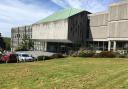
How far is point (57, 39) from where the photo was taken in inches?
2857

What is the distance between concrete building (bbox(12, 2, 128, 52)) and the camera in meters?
59.3

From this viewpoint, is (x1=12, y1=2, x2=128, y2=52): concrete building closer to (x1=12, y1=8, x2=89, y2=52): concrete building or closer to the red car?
(x1=12, y1=8, x2=89, y2=52): concrete building

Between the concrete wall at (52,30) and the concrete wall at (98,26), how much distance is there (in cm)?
662

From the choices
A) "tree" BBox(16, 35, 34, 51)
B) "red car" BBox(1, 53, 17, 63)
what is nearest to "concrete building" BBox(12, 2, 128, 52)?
"tree" BBox(16, 35, 34, 51)

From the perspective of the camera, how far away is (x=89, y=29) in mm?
71062

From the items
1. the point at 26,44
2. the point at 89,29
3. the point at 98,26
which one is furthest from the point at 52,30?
the point at 26,44

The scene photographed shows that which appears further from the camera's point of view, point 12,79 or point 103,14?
point 103,14

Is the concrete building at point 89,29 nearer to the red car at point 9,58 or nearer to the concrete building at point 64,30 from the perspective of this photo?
the concrete building at point 64,30

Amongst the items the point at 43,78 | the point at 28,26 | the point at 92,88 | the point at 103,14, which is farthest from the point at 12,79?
the point at 28,26

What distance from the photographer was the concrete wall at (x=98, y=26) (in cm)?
6525

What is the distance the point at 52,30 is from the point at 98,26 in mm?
12791

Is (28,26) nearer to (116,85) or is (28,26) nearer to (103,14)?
(103,14)

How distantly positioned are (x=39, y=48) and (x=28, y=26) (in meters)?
12.6

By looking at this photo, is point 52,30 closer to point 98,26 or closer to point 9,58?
point 98,26
